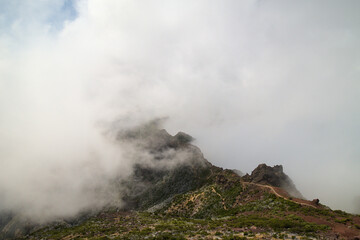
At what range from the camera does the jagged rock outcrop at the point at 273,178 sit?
3777 inches

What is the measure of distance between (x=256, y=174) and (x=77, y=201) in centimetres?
13024

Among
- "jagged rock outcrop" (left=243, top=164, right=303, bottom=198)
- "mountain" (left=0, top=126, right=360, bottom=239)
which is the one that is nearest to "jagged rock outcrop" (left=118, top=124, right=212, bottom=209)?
"mountain" (left=0, top=126, right=360, bottom=239)

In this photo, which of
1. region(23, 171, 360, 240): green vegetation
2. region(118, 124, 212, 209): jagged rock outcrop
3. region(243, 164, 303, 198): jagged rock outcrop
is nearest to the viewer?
region(23, 171, 360, 240): green vegetation

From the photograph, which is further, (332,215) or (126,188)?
(126,188)

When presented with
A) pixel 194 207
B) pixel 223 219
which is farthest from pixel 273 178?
pixel 223 219

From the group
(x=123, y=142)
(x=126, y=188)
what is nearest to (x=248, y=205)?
(x=126, y=188)

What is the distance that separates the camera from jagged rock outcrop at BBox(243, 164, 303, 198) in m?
95.9

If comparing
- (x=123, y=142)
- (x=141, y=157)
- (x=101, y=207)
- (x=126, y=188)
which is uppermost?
(x=123, y=142)

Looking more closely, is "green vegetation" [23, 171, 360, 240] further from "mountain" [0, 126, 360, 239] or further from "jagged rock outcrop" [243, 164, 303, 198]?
"jagged rock outcrop" [243, 164, 303, 198]

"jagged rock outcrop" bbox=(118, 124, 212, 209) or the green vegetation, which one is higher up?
"jagged rock outcrop" bbox=(118, 124, 212, 209)

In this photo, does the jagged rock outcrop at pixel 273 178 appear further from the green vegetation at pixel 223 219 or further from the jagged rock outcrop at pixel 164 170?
the jagged rock outcrop at pixel 164 170

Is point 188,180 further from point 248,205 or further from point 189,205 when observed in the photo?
point 248,205

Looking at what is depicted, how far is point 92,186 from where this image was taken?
164 metres

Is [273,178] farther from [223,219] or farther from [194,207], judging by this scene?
[223,219]
